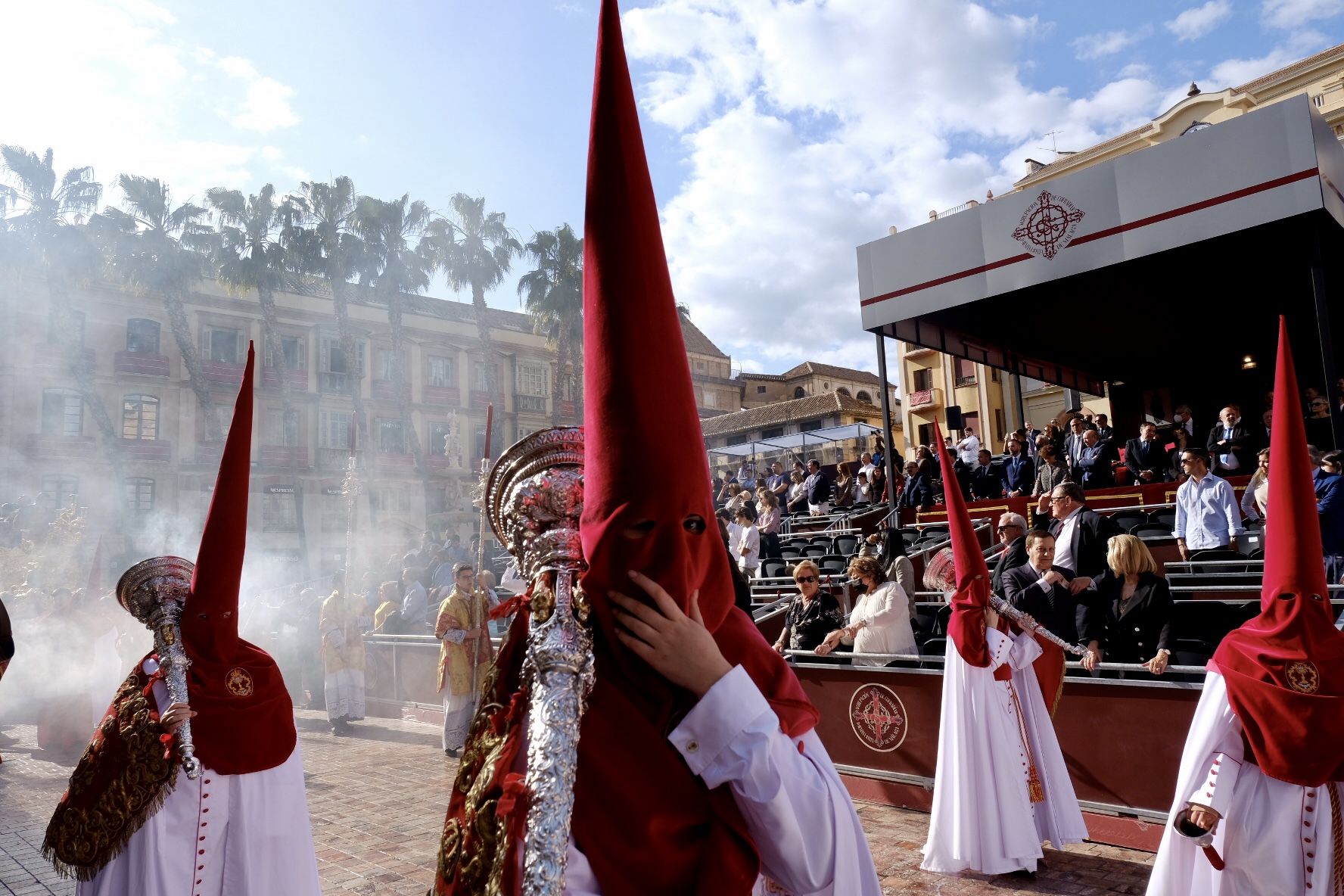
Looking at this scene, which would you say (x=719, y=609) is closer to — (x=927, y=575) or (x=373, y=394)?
(x=927, y=575)

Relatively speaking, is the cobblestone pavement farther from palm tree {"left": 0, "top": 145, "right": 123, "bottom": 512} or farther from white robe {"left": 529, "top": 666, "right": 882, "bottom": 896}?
palm tree {"left": 0, "top": 145, "right": 123, "bottom": 512}

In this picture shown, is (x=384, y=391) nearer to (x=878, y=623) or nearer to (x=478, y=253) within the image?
(x=478, y=253)

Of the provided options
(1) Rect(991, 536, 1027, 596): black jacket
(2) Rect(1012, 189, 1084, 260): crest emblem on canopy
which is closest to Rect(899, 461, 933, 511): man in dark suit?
(2) Rect(1012, 189, 1084, 260): crest emblem on canopy

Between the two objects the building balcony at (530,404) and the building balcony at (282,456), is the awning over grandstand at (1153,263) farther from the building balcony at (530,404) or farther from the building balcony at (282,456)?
the building balcony at (530,404)

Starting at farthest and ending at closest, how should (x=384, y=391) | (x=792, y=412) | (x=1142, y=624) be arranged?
(x=792, y=412), (x=384, y=391), (x=1142, y=624)

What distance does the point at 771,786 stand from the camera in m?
1.62

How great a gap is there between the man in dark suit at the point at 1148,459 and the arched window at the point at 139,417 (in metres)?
35.1

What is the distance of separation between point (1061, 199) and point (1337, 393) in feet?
16.0

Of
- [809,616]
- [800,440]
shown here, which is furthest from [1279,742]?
[800,440]

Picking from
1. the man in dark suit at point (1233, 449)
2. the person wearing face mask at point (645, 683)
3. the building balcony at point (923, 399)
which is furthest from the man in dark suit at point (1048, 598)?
the building balcony at point (923, 399)

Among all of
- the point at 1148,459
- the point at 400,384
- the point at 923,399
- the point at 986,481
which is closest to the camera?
the point at 1148,459

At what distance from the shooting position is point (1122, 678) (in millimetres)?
6262

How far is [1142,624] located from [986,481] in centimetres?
943

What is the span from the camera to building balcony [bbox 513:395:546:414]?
4538 centimetres
